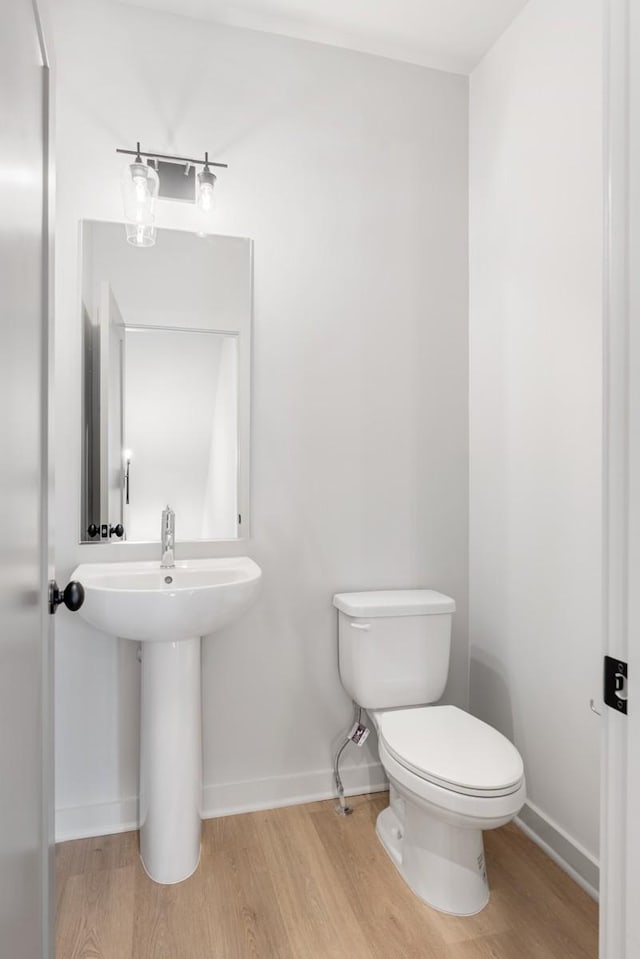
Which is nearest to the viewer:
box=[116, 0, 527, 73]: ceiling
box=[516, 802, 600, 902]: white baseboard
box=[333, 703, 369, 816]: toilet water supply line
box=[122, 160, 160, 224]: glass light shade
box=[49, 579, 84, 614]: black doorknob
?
box=[49, 579, 84, 614]: black doorknob

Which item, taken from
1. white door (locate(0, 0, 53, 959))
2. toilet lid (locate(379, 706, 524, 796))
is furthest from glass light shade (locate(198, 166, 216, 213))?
toilet lid (locate(379, 706, 524, 796))

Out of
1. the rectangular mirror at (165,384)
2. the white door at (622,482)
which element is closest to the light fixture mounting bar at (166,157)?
the rectangular mirror at (165,384)

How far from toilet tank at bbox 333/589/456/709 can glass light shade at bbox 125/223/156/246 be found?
1.35 m

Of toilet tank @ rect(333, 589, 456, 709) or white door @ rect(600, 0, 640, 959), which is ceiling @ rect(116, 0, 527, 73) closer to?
white door @ rect(600, 0, 640, 959)

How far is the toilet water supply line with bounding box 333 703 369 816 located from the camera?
2094 mm

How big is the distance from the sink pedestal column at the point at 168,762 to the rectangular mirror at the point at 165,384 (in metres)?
0.45

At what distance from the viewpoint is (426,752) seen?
1611 millimetres

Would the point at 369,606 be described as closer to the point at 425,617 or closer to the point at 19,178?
the point at 425,617

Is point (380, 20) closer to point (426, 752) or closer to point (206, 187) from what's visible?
point (206, 187)

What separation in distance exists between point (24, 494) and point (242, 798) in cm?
165

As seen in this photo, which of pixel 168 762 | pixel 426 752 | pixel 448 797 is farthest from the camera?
pixel 168 762

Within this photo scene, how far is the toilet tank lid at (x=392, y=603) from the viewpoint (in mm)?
2000

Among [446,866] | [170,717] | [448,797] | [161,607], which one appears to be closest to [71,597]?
[161,607]

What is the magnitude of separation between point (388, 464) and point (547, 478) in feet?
1.91
